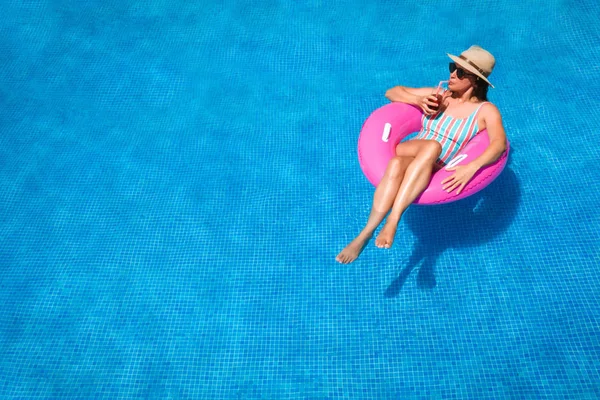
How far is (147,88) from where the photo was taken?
469 cm

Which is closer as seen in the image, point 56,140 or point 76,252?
point 76,252

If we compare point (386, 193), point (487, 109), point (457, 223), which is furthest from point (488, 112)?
point (457, 223)

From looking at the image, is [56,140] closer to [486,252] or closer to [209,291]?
[209,291]

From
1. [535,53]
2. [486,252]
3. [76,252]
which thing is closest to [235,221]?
[76,252]

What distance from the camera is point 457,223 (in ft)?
11.4

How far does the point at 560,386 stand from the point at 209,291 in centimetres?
245

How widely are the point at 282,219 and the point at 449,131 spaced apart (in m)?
1.47

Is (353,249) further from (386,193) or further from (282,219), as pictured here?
(282,219)

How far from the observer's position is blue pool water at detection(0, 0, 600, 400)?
304cm

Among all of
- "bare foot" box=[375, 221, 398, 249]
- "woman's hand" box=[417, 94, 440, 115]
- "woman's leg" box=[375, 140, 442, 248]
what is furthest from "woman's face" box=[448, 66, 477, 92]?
"bare foot" box=[375, 221, 398, 249]

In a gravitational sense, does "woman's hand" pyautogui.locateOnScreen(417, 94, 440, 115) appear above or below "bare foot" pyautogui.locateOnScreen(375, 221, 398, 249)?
above

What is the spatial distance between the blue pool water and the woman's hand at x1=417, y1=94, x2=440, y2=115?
953 millimetres

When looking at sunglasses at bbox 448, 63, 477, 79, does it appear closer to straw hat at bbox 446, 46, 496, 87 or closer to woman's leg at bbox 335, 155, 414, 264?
straw hat at bbox 446, 46, 496, 87

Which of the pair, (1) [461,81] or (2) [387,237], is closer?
(2) [387,237]
